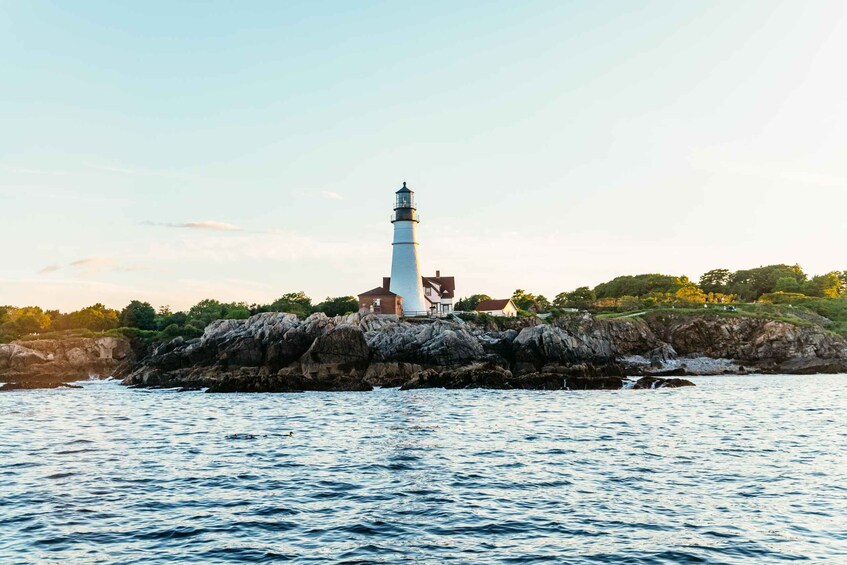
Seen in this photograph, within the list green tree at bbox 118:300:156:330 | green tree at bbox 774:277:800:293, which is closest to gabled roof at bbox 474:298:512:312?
green tree at bbox 118:300:156:330

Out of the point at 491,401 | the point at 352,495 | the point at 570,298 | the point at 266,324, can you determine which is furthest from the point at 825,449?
the point at 570,298

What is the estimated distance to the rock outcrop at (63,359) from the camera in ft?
243

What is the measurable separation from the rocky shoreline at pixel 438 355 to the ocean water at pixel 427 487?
18624mm

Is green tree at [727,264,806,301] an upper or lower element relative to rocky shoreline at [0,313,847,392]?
upper

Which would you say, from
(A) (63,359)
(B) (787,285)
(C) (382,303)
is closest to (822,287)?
(B) (787,285)

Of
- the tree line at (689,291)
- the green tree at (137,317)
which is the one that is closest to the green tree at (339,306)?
the tree line at (689,291)

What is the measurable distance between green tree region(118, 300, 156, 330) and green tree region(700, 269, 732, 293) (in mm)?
109664

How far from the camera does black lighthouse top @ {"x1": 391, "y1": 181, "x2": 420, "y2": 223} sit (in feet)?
284

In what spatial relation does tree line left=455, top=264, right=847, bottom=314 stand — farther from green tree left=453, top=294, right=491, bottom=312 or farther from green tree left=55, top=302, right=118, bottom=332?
green tree left=55, top=302, right=118, bottom=332

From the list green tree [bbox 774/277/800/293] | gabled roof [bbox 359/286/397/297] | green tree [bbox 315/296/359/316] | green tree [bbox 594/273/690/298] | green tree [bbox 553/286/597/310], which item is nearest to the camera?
gabled roof [bbox 359/286/397/297]

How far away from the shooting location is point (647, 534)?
14.2 metres

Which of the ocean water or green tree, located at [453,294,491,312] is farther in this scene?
green tree, located at [453,294,491,312]

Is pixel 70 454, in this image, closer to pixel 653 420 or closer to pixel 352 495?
pixel 352 495

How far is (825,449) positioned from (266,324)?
155ft
